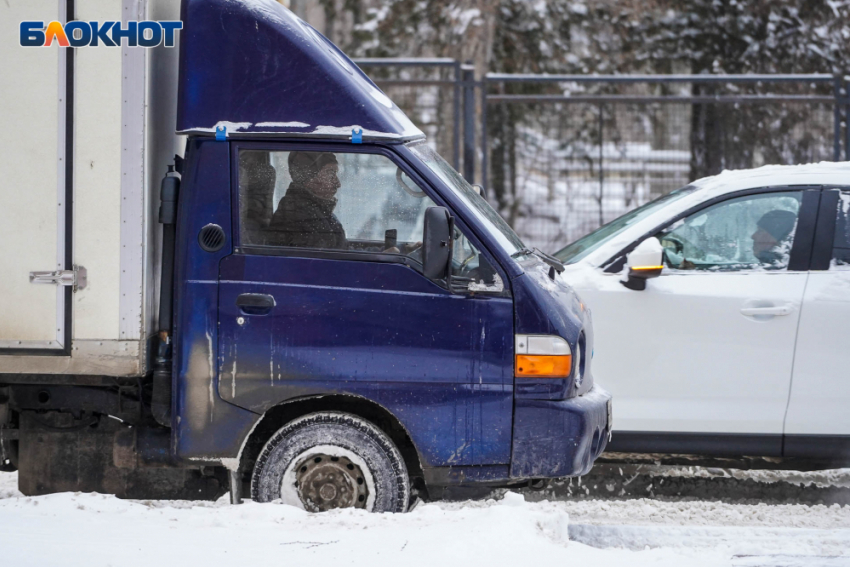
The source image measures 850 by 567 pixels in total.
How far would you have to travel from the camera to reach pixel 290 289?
13.9 ft

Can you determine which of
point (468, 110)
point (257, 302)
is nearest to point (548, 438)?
point (257, 302)

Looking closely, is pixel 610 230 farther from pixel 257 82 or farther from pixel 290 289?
pixel 257 82

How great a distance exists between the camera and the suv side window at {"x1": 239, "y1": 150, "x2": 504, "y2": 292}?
170 inches

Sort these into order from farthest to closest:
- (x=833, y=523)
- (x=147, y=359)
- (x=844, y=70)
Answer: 1. (x=844, y=70)
2. (x=833, y=523)
3. (x=147, y=359)

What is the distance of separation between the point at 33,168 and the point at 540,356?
7.85 feet

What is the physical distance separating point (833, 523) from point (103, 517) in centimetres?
371

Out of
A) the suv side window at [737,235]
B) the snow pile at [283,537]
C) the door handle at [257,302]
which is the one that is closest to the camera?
the snow pile at [283,537]

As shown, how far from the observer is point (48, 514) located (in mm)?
4141

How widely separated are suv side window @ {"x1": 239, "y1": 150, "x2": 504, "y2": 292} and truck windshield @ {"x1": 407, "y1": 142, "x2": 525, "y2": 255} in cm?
13

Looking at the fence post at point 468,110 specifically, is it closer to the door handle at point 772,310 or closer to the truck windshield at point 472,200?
the door handle at point 772,310

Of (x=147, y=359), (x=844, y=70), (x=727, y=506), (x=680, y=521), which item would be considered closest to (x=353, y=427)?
(x=147, y=359)

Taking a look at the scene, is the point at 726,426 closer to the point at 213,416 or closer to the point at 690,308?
the point at 690,308

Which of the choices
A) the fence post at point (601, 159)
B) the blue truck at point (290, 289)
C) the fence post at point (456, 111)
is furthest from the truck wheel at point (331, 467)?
the fence post at point (601, 159)

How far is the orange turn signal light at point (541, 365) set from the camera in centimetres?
429
